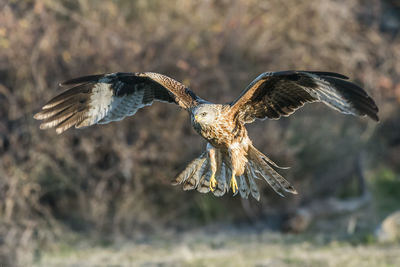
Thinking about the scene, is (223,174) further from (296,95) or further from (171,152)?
(171,152)

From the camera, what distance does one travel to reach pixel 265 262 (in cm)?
784

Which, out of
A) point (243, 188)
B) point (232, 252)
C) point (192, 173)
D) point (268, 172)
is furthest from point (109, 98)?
point (232, 252)

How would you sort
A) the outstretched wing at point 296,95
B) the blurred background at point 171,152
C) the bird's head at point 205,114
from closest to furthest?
the outstretched wing at point 296,95, the bird's head at point 205,114, the blurred background at point 171,152

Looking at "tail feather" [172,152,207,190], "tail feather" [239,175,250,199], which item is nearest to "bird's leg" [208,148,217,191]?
"tail feather" [172,152,207,190]

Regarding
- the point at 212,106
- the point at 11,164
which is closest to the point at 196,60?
the point at 11,164

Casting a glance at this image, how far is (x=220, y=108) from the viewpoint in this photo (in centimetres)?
538

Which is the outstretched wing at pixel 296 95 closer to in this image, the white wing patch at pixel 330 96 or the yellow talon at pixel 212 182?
the white wing patch at pixel 330 96

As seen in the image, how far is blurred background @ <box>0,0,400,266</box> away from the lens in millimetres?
8984

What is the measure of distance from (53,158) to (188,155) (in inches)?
91.2

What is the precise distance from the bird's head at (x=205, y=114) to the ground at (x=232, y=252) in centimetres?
307

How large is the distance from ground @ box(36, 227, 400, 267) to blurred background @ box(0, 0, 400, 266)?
31 mm

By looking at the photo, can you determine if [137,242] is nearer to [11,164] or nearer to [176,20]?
[11,164]

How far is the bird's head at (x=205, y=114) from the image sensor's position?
523 centimetres

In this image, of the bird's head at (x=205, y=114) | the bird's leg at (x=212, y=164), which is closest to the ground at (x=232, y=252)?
the bird's leg at (x=212, y=164)
